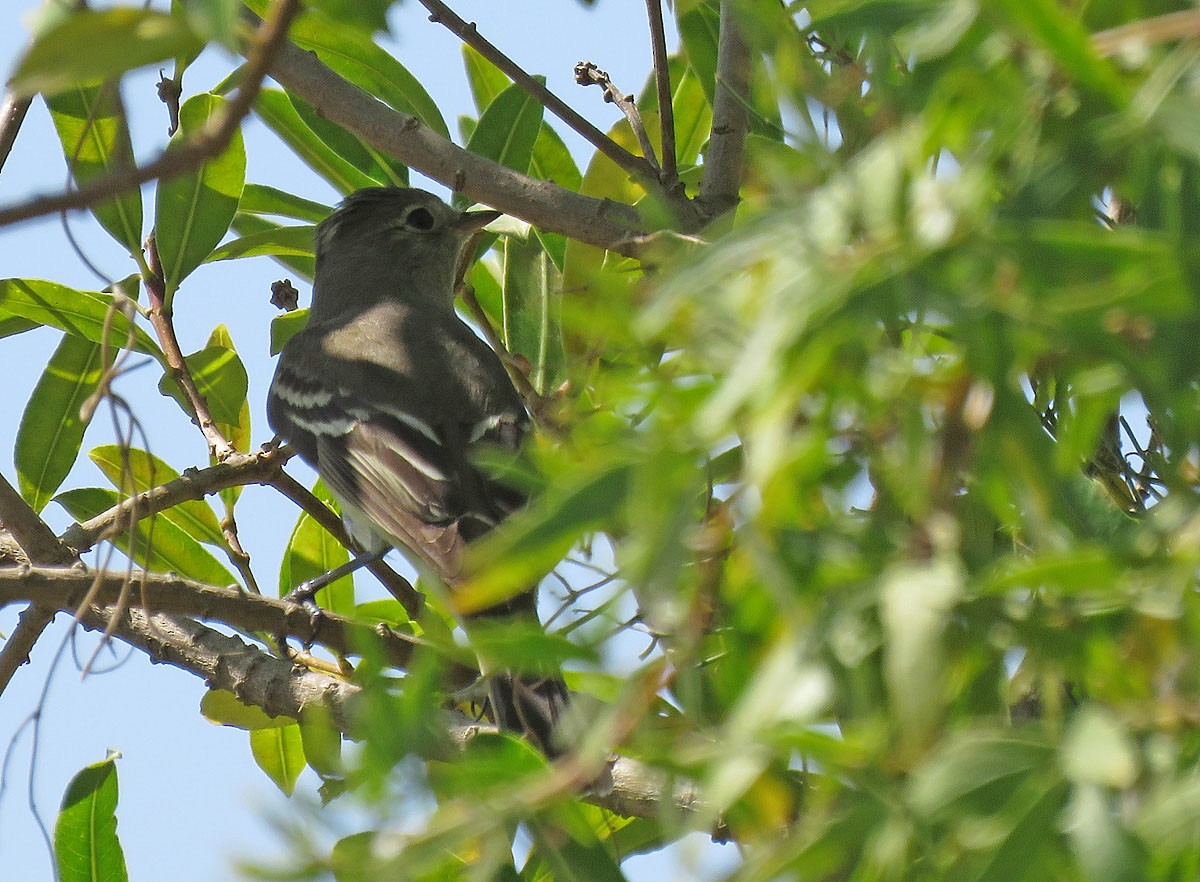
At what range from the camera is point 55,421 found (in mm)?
3334

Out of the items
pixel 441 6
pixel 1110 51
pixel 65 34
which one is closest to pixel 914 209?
pixel 1110 51

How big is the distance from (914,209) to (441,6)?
2.09 meters

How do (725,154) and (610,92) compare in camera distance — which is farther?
(610,92)

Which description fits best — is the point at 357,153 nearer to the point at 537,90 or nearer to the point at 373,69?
the point at 373,69

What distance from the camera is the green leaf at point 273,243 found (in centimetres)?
352

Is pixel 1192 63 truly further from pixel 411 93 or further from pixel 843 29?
pixel 411 93

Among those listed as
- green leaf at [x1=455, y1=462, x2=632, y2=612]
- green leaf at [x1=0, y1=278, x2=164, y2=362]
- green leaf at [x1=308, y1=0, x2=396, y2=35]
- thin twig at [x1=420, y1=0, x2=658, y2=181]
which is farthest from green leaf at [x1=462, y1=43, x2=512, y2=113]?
green leaf at [x1=455, y1=462, x2=632, y2=612]

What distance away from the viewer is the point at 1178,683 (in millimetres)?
889

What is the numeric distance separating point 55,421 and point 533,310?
1.16 meters

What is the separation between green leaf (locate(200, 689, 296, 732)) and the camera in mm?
3018

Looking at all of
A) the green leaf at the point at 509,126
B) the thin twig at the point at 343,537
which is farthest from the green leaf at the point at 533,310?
the thin twig at the point at 343,537

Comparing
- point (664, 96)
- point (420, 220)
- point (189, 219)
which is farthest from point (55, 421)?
point (420, 220)

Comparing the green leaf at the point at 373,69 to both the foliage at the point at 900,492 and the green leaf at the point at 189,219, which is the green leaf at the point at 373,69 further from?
the foliage at the point at 900,492

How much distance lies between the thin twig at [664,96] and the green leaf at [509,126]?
519 mm
